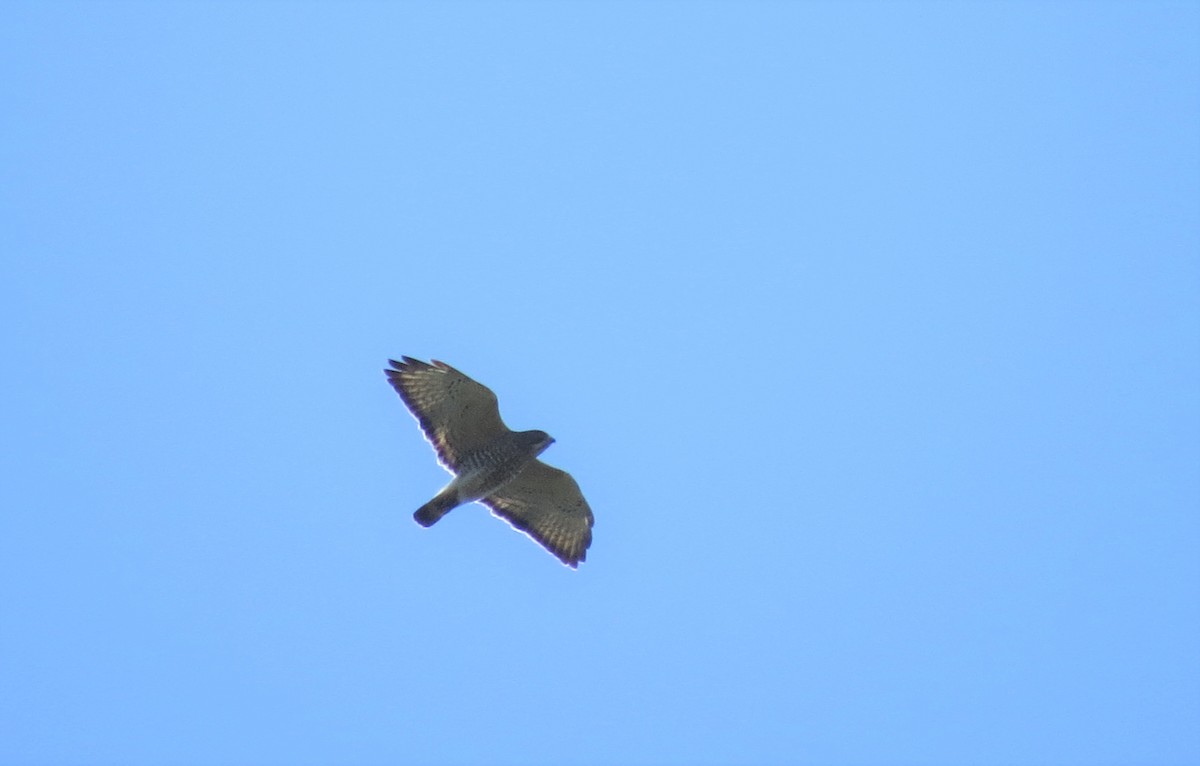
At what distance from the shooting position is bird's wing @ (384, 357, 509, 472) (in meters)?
13.9

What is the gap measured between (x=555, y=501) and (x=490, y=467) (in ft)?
3.55

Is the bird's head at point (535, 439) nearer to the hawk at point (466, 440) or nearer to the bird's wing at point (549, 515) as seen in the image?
the hawk at point (466, 440)

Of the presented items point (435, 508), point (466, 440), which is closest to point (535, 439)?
point (466, 440)

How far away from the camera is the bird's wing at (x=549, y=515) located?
14703 mm

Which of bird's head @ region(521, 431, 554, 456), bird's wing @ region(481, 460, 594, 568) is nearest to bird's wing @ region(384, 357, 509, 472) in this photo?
bird's head @ region(521, 431, 554, 456)

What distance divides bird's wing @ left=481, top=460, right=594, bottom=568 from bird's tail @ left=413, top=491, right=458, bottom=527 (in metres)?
0.85

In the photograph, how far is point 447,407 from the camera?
14078mm

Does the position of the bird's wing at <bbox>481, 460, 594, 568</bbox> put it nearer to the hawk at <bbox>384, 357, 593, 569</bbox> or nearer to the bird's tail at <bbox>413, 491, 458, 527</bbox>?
the hawk at <bbox>384, 357, 593, 569</bbox>

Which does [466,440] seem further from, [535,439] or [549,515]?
[549,515]

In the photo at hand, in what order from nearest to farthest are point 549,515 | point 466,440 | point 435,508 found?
point 435,508 → point 466,440 → point 549,515

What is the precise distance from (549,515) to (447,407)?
1896 millimetres

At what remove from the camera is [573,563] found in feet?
48.4

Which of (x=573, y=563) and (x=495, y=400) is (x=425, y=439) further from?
(x=573, y=563)

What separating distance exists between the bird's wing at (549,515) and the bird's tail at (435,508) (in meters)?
0.85
